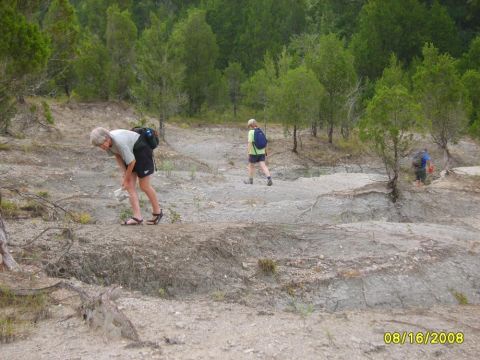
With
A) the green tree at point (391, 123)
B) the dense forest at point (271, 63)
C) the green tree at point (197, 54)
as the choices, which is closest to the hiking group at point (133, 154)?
the dense forest at point (271, 63)

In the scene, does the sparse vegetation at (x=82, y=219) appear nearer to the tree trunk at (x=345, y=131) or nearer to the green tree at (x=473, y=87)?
the green tree at (x=473, y=87)

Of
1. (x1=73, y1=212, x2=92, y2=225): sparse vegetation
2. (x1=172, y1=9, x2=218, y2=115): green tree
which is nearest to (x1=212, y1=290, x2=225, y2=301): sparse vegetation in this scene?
(x1=73, y1=212, x2=92, y2=225): sparse vegetation

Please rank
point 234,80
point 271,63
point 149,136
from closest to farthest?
1. point 149,136
2. point 271,63
3. point 234,80

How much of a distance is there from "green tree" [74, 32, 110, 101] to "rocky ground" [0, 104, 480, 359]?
1844cm

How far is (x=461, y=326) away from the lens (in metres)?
5.96

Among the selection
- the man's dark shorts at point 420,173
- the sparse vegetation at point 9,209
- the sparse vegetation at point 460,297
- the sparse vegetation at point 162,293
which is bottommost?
the man's dark shorts at point 420,173

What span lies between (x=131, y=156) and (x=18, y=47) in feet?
6.55

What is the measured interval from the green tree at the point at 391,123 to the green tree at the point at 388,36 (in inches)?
1008

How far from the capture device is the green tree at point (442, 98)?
65.2 ft

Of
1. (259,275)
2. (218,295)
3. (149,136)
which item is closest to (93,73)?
(149,136)

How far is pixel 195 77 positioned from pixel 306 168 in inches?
539

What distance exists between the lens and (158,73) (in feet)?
90.2

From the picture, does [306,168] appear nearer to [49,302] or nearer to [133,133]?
[133,133]

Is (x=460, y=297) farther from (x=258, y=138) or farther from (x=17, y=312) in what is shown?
(x=258, y=138)
